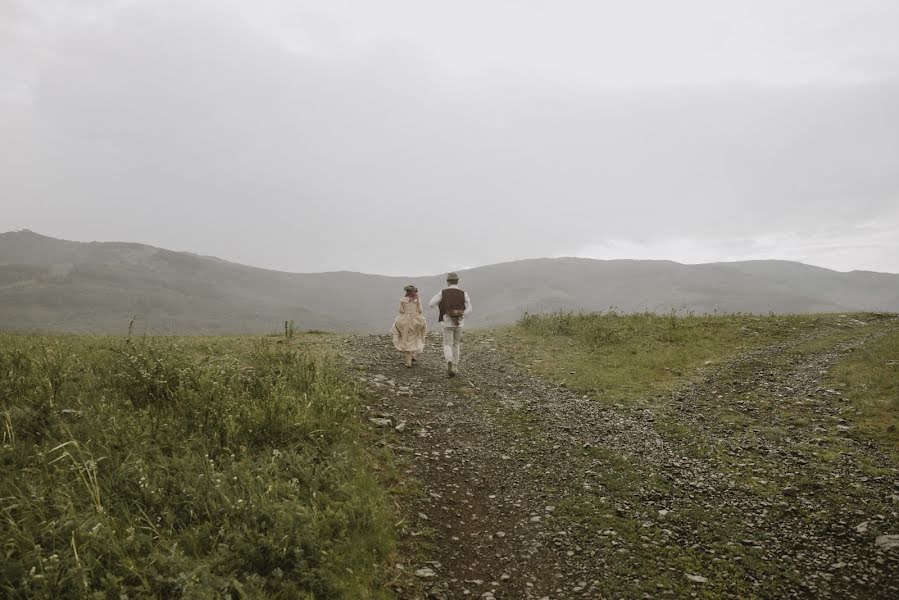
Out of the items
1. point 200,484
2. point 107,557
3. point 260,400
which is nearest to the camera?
point 107,557

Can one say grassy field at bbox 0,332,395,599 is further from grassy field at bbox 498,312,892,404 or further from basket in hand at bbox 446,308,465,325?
grassy field at bbox 498,312,892,404

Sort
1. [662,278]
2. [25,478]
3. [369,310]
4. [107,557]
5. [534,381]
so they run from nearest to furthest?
1. [107,557]
2. [25,478]
3. [534,381]
4. [369,310]
5. [662,278]

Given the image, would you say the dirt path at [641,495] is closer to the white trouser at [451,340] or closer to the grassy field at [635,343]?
the grassy field at [635,343]

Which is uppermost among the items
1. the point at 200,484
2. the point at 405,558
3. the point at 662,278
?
the point at 662,278

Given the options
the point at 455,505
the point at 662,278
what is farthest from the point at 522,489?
the point at 662,278

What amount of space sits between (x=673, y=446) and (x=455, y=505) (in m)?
5.00

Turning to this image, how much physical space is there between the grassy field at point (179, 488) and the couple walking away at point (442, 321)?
652cm

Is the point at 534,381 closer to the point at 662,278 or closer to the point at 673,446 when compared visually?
the point at 673,446

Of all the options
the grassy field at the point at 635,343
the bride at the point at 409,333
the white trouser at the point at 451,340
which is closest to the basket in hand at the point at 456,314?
the white trouser at the point at 451,340

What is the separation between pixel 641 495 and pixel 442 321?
902 centimetres

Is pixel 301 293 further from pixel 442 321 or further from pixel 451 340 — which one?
pixel 451 340

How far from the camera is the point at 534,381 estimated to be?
1480cm

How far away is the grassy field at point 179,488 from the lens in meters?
4.50

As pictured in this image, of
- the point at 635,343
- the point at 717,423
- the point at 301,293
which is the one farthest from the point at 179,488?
the point at 301,293
